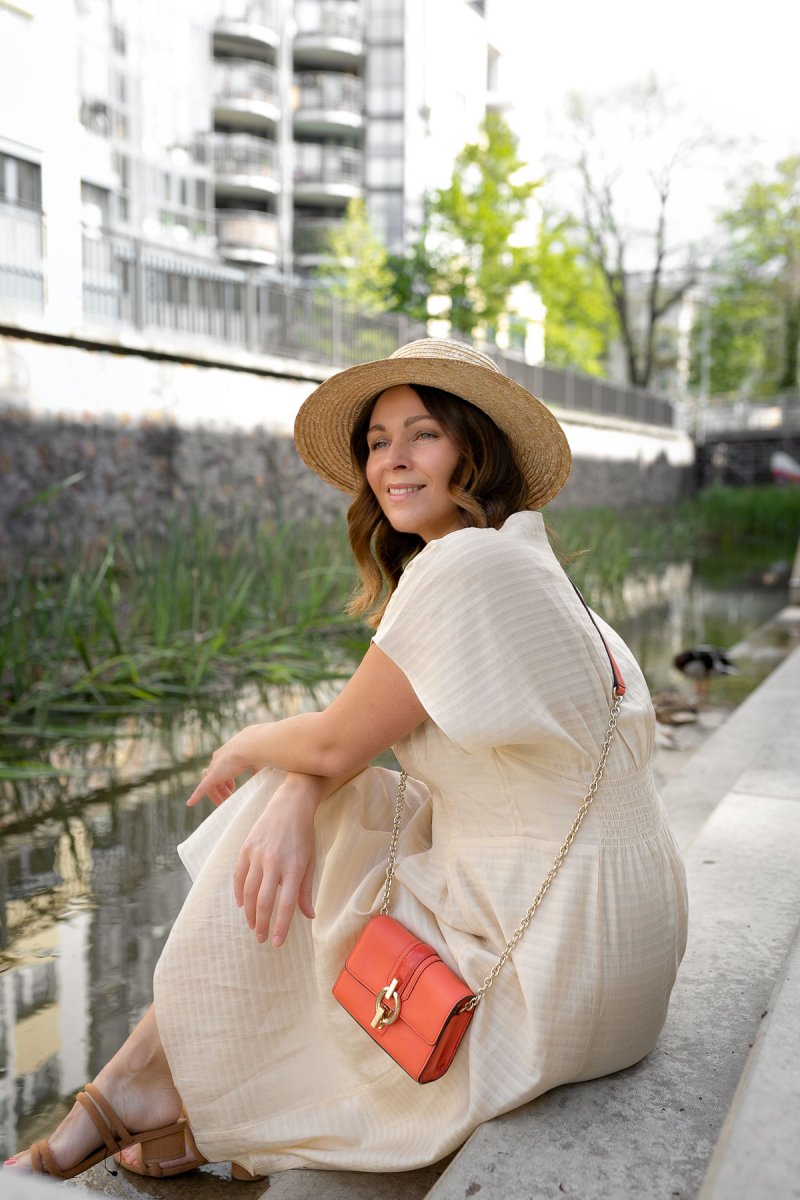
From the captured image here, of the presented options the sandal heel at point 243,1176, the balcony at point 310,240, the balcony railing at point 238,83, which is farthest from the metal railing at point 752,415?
the sandal heel at point 243,1176

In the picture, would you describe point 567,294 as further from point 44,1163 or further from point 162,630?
point 44,1163

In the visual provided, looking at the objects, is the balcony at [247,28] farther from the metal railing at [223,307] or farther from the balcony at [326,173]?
the metal railing at [223,307]

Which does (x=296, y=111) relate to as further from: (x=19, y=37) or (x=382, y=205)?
(x=19, y=37)

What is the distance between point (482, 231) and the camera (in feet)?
74.1

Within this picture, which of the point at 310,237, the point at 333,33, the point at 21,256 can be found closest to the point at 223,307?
the point at 21,256

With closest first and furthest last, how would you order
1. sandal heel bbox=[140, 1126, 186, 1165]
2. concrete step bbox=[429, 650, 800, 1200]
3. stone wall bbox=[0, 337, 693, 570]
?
concrete step bbox=[429, 650, 800, 1200] → sandal heel bbox=[140, 1126, 186, 1165] → stone wall bbox=[0, 337, 693, 570]

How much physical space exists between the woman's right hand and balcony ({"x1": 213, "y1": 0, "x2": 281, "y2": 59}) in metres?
35.7

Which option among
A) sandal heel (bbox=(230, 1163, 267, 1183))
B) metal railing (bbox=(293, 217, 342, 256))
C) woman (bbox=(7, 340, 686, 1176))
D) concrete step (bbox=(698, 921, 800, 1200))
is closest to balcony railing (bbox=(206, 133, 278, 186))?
metal railing (bbox=(293, 217, 342, 256))

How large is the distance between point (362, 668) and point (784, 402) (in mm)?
34129

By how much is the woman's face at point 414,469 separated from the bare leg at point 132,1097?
0.79 meters

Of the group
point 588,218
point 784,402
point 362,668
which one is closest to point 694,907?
point 362,668

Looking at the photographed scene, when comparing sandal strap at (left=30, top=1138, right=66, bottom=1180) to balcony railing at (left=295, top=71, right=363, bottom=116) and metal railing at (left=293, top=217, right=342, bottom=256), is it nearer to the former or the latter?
metal railing at (left=293, top=217, right=342, bottom=256)

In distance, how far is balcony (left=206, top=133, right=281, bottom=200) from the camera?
113 feet

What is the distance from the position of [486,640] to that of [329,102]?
38521 mm
